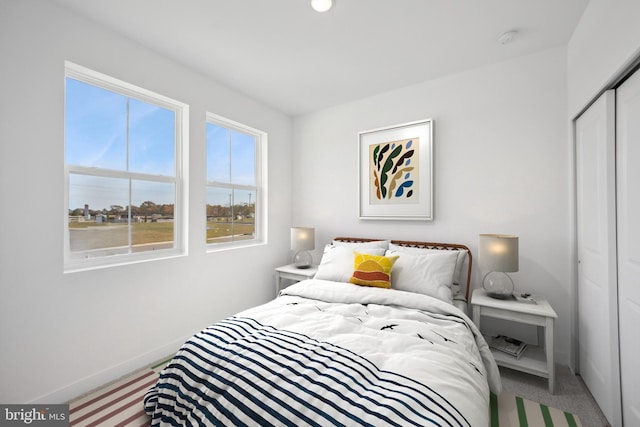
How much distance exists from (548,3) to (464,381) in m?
2.41

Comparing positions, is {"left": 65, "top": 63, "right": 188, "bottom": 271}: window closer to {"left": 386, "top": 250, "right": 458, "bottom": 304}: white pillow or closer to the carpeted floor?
{"left": 386, "top": 250, "right": 458, "bottom": 304}: white pillow

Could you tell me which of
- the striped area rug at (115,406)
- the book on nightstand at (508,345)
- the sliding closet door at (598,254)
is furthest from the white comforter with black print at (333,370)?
the sliding closet door at (598,254)

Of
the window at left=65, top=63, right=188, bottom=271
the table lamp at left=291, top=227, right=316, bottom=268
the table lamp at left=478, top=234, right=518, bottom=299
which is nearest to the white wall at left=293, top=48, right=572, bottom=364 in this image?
the table lamp at left=478, top=234, right=518, bottom=299

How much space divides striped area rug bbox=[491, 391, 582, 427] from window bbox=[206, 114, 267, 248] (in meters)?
2.79

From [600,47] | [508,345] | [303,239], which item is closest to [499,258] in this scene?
[508,345]

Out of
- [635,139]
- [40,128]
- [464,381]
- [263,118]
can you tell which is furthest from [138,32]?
[635,139]

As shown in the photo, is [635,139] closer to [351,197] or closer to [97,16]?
[351,197]

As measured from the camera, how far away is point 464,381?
126 centimetres

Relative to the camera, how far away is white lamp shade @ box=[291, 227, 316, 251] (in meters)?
3.39

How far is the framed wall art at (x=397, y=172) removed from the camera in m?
2.96

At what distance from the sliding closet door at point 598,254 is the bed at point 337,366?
685 millimetres

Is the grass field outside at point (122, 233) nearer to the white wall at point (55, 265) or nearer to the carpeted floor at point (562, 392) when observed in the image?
the white wall at point (55, 265)

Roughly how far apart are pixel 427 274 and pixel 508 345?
85cm

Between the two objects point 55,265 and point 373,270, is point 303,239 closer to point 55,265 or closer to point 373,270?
point 373,270
